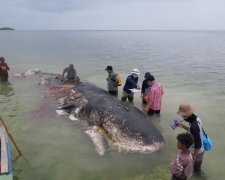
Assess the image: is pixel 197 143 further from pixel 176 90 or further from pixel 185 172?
pixel 176 90

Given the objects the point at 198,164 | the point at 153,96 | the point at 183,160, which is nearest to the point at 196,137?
the point at 183,160

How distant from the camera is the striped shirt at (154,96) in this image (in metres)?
10.5

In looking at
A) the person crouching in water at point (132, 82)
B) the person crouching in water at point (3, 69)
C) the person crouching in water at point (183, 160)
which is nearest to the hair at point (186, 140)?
the person crouching in water at point (183, 160)

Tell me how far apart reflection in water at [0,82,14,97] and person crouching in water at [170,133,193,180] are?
13726 millimetres

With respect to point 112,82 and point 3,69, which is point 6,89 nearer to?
point 3,69

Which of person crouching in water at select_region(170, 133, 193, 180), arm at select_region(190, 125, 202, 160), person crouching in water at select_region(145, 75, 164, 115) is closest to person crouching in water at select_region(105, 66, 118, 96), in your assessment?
person crouching in water at select_region(145, 75, 164, 115)

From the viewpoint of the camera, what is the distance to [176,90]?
59.0 ft

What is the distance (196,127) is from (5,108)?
36.0 feet

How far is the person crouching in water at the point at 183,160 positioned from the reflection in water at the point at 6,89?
1373cm

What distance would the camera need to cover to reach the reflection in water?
1697cm

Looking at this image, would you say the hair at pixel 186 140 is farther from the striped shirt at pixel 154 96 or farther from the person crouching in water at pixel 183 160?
the striped shirt at pixel 154 96

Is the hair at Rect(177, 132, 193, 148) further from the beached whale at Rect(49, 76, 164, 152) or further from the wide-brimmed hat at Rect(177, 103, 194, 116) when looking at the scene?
the beached whale at Rect(49, 76, 164, 152)

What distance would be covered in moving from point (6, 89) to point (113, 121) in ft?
36.4

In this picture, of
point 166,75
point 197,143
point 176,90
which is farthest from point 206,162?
point 166,75
